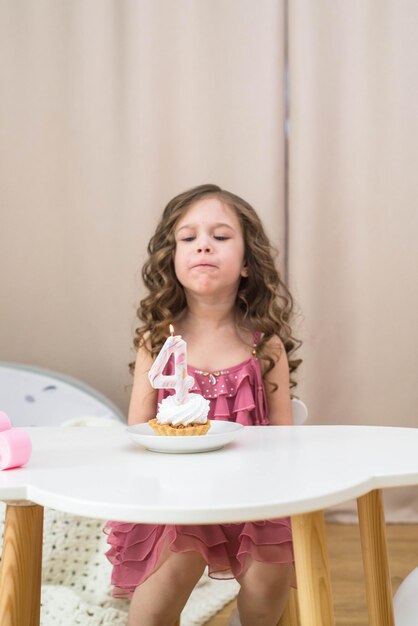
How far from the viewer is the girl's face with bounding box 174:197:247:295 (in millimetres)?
1463

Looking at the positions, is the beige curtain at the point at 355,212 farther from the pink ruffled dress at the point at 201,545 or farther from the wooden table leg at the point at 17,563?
the wooden table leg at the point at 17,563

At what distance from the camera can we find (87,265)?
2572mm

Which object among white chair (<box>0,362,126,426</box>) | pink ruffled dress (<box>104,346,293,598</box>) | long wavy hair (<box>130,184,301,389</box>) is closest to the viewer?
pink ruffled dress (<box>104,346,293,598</box>)

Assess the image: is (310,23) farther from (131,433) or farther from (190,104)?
(131,433)

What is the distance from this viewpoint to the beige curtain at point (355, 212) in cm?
250

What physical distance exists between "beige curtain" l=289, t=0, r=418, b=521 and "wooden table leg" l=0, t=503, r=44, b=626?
5.57ft

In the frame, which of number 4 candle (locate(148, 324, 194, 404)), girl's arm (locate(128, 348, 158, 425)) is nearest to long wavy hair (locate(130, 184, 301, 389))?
girl's arm (locate(128, 348, 158, 425))

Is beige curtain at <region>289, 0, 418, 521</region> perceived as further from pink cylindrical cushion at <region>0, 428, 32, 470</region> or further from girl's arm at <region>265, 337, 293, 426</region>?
pink cylindrical cushion at <region>0, 428, 32, 470</region>

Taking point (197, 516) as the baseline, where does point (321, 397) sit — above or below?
above

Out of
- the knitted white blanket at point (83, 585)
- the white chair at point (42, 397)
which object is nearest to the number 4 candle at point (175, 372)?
the knitted white blanket at point (83, 585)

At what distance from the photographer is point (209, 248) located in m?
1.47

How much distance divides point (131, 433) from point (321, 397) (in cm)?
162

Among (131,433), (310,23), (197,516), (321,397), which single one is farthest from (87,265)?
(197,516)

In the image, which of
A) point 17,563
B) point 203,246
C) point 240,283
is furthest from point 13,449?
point 240,283
